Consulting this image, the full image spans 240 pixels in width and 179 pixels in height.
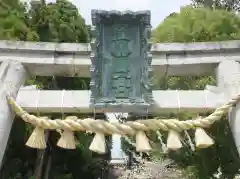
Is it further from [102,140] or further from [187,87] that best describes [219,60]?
[187,87]

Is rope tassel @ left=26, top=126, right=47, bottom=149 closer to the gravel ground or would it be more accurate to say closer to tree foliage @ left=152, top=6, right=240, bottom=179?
tree foliage @ left=152, top=6, right=240, bottom=179

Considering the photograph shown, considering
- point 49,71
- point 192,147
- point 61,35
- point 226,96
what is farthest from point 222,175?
point 61,35

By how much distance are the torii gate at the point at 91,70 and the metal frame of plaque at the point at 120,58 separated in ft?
0.08

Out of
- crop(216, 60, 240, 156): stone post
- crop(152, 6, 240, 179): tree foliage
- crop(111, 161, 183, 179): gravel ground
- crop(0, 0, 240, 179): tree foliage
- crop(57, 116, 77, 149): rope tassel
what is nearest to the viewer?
crop(57, 116, 77, 149): rope tassel

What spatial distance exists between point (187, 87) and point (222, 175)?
2238mm

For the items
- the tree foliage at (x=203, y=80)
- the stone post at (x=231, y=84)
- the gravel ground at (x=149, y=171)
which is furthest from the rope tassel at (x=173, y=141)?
the gravel ground at (x=149, y=171)

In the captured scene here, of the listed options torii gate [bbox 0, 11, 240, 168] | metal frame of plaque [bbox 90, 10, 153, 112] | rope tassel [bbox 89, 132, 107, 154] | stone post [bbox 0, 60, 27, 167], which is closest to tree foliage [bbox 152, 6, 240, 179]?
torii gate [bbox 0, 11, 240, 168]

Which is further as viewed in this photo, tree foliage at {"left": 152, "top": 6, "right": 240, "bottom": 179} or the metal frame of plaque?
tree foliage at {"left": 152, "top": 6, "right": 240, "bottom": 179}

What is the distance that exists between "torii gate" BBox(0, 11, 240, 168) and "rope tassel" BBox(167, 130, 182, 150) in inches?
17.4

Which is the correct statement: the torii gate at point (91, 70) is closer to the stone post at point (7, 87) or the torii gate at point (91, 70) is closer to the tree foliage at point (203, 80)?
the stone post at point (7, 87)

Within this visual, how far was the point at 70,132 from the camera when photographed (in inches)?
178

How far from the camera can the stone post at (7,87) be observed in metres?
4.58

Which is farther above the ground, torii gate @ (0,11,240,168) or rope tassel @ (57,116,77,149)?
torii gate @ (0,11,240,168)

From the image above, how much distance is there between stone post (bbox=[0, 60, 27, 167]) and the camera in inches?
180
